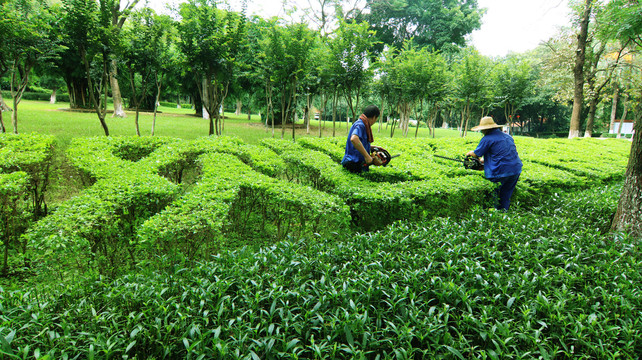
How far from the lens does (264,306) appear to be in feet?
6.84

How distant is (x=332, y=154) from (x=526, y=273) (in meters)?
5.92

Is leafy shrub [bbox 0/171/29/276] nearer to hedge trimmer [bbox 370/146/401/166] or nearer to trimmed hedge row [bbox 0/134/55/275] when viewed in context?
trimmed hedge row [bbox 0/134/55/275]

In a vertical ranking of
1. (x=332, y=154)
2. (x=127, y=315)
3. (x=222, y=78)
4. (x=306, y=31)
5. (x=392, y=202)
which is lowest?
(x=127, y=315)

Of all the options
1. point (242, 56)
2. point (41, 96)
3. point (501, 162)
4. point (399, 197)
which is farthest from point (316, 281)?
point (41, 96)

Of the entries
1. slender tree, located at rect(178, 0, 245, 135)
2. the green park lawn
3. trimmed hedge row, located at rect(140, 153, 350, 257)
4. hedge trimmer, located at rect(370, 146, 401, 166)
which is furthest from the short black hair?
slender tree, located at rect(178, 0, 245, 135)

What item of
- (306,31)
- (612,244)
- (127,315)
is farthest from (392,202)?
(306,31)

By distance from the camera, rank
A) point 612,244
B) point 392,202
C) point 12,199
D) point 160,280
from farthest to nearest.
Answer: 1. point 392,202
2. point 12,199
3. point 612,244
4. point 160,280

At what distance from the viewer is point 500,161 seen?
5.39 metres

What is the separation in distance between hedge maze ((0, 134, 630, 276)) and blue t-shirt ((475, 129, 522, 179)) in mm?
322

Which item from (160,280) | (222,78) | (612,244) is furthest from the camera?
(222,78)

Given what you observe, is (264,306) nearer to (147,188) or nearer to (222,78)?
(147,188)

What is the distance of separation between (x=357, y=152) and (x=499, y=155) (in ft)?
8.78

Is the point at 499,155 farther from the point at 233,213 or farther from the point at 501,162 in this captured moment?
the point at 233,213

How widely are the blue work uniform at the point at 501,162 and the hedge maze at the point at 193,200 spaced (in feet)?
1.00
